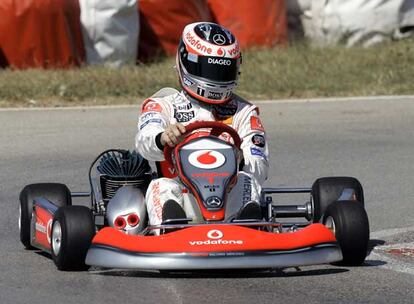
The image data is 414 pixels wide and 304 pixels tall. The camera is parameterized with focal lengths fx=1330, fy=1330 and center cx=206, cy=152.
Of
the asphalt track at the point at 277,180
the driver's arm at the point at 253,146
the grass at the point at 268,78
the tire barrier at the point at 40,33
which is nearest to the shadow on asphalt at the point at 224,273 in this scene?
the asphalt track at the point at 277,180

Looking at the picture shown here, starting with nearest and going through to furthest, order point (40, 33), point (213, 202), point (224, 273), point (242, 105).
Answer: point (224, 273), point (213, 202), point (242, 105), point (40, 33)

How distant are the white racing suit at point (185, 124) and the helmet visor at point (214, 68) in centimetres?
16

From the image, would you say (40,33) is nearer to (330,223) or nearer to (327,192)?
(327,192)

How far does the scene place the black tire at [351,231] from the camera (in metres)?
6.18

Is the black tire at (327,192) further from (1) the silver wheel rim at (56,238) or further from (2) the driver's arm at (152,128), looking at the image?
(1) the silver wheel rim at (56,238)

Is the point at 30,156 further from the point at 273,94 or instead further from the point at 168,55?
the point at 168,55

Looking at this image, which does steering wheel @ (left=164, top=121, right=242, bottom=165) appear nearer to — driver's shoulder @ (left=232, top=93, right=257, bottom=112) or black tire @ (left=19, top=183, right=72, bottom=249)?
driver's shoulder @ (left=232, top=93, right=257, bottom=112)

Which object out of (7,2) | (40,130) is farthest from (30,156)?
(7,2)

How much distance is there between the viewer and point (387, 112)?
12.5 metres

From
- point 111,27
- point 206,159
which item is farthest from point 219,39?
point 111,27

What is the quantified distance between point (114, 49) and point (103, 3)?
57 cm

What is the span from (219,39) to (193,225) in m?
1.28

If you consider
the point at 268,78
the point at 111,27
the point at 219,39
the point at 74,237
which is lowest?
the point at 268,78

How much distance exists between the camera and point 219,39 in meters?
6.91
